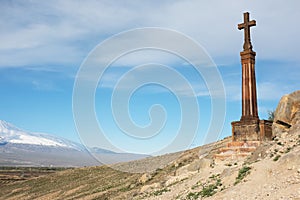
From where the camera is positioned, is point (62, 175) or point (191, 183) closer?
point (191, 183)

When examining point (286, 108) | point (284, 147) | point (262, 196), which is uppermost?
A: point (286, 108)

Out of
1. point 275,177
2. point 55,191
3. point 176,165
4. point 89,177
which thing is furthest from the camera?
point 89,177

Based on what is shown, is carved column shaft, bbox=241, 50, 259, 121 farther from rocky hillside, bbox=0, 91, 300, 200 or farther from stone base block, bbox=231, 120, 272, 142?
rocky hillside, bbox=0, 91, 300, 200

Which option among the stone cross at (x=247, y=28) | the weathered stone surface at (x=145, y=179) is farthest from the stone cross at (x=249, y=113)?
the weathered stone surface at (x=145, y=179)

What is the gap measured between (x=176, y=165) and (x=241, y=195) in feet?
46.9

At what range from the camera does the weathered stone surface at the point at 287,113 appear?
19.8 metres

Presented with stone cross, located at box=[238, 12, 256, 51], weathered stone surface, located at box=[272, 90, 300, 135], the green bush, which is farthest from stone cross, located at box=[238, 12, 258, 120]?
the green bush

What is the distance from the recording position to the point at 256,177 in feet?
44.3

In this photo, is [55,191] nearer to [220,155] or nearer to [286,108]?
[220,155]

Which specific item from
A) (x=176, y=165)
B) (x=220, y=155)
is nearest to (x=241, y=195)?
(x=220, y=155)

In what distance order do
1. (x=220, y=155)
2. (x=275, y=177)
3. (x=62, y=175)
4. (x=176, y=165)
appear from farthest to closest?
(x=62, y=175) < (x=176, y=165) < (x=220, y=155) < (x=275, y=177)

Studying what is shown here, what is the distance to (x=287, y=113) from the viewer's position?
20031 mm

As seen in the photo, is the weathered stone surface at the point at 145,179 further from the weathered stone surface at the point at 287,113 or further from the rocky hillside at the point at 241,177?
the weathered stone surface at the point at 287,113

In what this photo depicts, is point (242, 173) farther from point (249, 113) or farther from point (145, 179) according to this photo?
point (145, 179)
